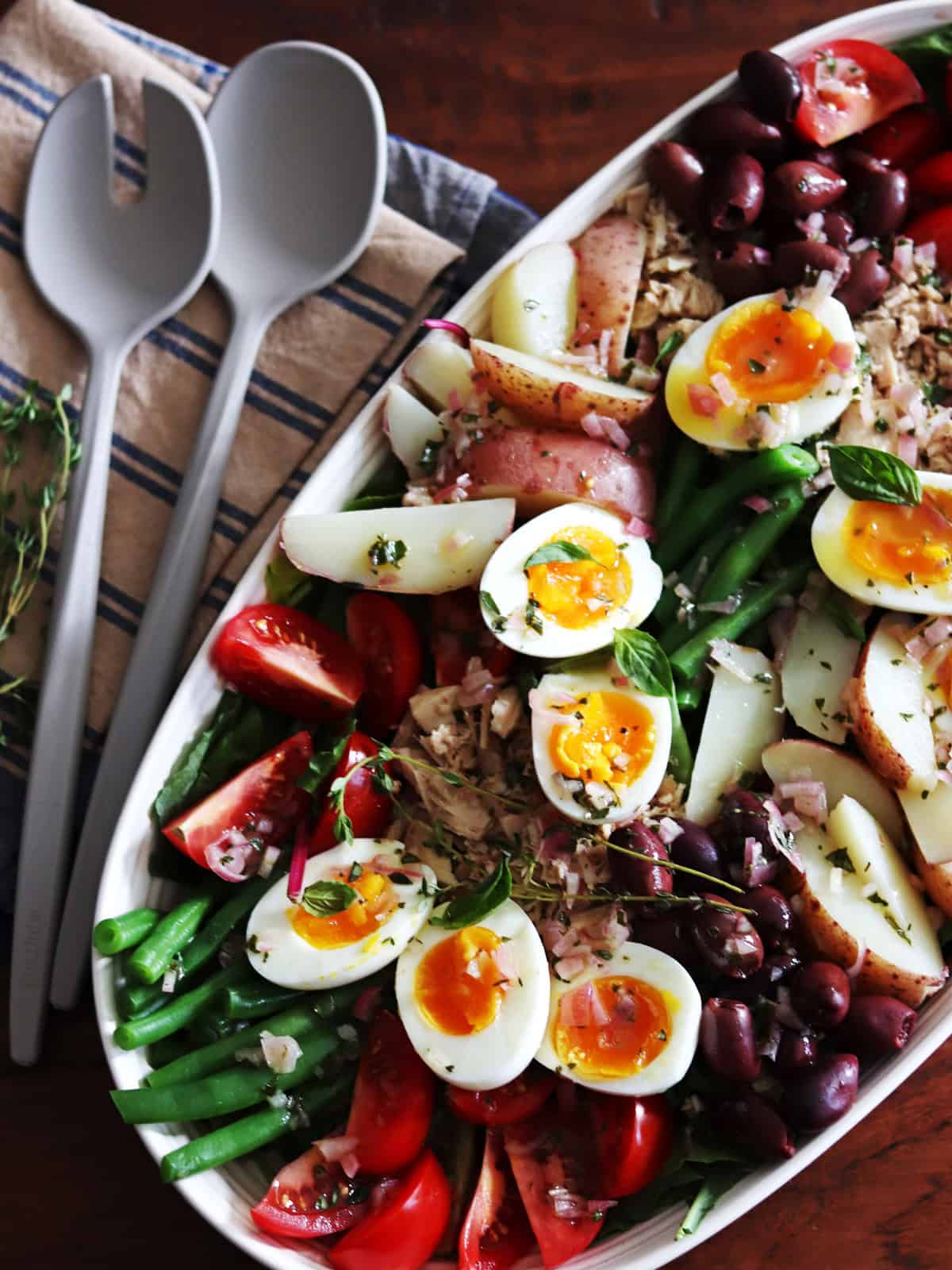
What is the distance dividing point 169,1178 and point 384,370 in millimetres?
1516

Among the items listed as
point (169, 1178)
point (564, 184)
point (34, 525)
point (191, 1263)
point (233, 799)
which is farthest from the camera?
point (564, 184)

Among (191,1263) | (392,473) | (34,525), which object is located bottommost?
(191,1263)

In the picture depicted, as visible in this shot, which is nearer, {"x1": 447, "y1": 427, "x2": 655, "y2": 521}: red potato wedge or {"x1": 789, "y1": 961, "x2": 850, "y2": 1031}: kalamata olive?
{"x1": 789, "y1": 961, "x2": 850, "y2": 1031}: kalamata olive

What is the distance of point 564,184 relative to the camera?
254 centimetres

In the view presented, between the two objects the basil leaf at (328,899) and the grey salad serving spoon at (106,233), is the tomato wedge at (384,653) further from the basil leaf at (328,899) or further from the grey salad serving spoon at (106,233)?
the grey salad serving spoon at (106,233)

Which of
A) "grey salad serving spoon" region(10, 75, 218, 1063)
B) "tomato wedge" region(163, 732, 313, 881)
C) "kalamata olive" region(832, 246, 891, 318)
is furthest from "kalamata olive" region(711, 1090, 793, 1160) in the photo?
"grey salad serving spoon" region(10, 75, 218, 1063)

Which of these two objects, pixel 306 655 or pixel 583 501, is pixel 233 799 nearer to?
pixel 306 655

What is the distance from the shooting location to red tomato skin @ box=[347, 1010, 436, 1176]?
191 centimetres

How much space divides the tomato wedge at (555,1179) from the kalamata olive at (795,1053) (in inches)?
13.4

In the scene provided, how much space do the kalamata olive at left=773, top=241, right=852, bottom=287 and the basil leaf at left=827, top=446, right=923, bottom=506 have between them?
0.36 m

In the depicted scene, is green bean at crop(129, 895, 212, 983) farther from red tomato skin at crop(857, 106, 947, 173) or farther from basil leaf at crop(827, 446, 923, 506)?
red tomato skin at crop(857, 106, 947, 173)

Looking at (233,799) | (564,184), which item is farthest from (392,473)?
(564,184)

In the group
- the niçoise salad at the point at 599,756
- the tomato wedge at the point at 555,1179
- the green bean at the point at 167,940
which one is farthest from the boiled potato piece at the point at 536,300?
the tomato wedge at the point at 555,1179

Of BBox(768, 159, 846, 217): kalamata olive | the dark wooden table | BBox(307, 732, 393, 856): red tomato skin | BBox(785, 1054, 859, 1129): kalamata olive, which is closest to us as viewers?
BBox(785, 1054, 859, 1129): kalamata olive
